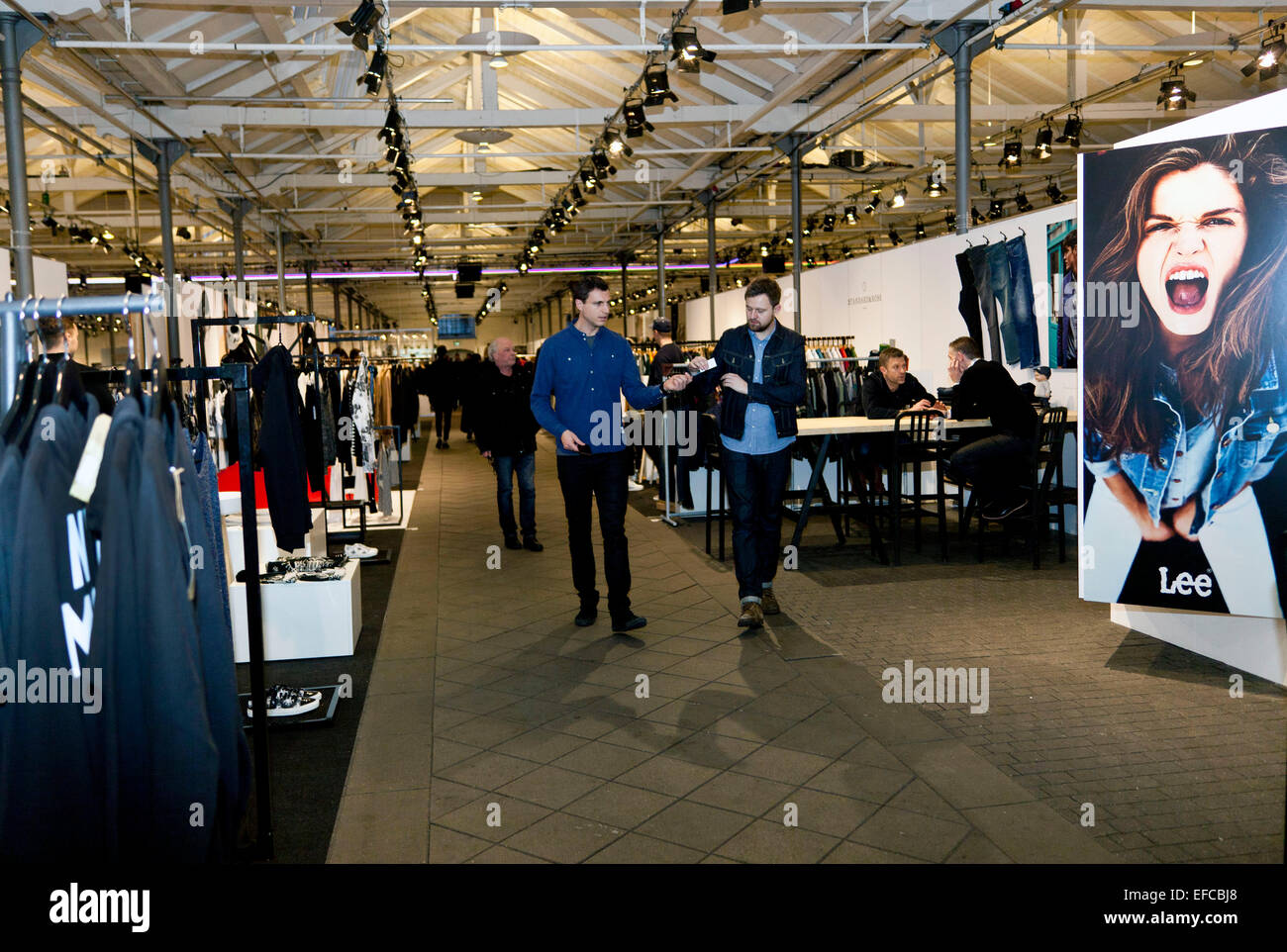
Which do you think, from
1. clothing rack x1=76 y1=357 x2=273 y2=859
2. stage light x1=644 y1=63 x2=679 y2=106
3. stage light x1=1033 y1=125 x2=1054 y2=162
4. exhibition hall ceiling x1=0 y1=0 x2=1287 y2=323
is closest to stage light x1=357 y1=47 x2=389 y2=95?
exhibition hall ceiling x1=0 y1=0 x2=1287 y2=323

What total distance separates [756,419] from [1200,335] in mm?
1950

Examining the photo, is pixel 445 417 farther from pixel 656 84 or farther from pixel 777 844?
pixel 777 844

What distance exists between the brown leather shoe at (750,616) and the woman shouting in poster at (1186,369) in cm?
151

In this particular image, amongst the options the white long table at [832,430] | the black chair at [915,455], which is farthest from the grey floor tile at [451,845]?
the black chair at [915,455]

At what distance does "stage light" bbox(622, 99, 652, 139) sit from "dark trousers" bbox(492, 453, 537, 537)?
3814 millimetres

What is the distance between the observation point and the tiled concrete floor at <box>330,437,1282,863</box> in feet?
9.46

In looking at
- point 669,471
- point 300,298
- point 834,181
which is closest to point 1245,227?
point 669,471

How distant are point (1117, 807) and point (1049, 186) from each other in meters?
15.9

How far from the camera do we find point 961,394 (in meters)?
6.83

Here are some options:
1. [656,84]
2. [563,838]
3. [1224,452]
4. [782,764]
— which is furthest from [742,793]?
[656,84]

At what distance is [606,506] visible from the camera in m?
5.10

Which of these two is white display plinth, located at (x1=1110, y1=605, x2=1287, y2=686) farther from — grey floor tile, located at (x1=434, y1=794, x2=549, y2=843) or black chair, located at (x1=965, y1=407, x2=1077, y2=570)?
grey floor tile, located at (x1=434, y1=794, x2=549, y2=843)

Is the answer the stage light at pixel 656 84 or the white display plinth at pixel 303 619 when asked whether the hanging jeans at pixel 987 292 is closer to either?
the stage light at pixel 656 84

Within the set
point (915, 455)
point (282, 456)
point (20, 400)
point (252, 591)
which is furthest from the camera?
point (915, 455)
